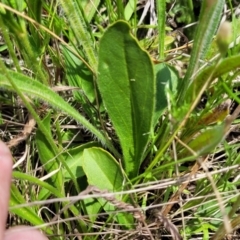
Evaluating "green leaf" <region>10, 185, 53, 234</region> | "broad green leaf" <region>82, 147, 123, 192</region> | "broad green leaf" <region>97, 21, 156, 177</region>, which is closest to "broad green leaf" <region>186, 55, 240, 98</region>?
"broad green leaf" <region>97, 21, 156, 177</region>

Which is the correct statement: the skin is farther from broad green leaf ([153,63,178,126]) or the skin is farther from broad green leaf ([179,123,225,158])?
broad green leaf ([153,63,178,126])

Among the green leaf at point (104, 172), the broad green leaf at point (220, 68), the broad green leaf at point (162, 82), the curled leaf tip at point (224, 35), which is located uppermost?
the curled leaf tip at point (224, 35)

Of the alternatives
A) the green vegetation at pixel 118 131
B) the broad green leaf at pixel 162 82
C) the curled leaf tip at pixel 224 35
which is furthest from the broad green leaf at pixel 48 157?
the curled leaf tip at pixel 224 35

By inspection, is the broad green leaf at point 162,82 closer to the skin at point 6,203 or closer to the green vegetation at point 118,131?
the green vegetation at point 118,131

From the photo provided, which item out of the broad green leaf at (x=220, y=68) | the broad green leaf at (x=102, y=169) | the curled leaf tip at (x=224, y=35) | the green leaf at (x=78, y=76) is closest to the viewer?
the curled leaf tip at (x=224, y=35)

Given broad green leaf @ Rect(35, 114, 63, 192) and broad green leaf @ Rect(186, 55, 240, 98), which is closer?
broad green leaf @ Rect(186, 55, 240, 98)

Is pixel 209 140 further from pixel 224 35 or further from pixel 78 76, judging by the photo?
pixel 78 76

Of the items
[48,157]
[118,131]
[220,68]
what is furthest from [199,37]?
[48,157]
